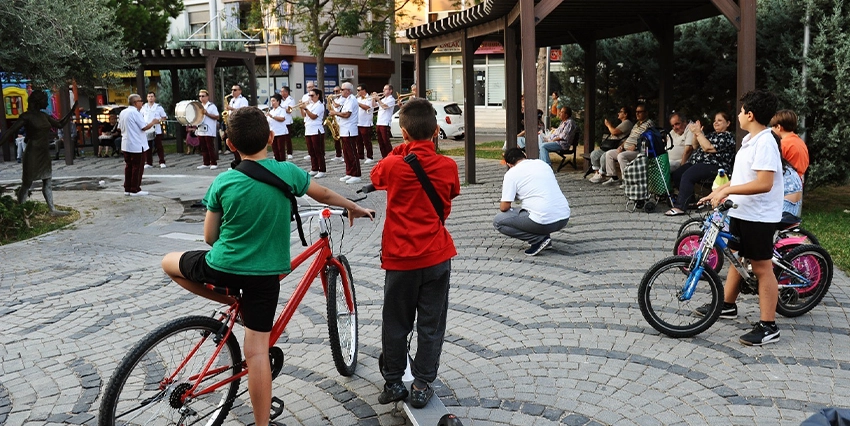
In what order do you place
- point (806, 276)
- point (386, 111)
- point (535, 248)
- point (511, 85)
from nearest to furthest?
1. point (806, 276)
2. point (535, 248)
3. point (511, 85)
4. point (386, 111)

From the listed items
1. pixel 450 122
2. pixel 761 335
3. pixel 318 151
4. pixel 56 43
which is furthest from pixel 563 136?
pixel 450 122

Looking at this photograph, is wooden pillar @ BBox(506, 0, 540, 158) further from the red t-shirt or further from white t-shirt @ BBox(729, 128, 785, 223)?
the red t-shirt

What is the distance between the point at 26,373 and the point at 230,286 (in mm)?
2328

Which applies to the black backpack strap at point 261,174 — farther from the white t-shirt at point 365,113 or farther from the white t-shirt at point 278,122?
the white t-shirt at point 278,122

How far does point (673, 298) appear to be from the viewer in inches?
219

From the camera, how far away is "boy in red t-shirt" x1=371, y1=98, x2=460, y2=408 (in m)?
4.08

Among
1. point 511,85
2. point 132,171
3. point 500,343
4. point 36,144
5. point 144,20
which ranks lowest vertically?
point 500,343

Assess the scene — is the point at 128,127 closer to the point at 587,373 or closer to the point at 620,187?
the point at 620,187

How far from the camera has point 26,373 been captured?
5168 mm

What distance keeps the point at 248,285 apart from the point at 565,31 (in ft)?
40.6

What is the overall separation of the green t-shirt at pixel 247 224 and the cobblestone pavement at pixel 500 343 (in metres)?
1.08

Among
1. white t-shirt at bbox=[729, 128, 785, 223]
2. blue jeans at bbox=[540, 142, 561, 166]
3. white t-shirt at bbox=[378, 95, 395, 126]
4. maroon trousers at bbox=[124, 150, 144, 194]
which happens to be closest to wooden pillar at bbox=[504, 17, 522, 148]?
blue jeans at bbox=[540, 142, 561, 166]

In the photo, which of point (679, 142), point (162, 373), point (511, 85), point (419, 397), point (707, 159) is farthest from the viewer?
point (511, 85)

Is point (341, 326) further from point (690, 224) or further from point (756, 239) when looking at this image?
point (690, 224)
